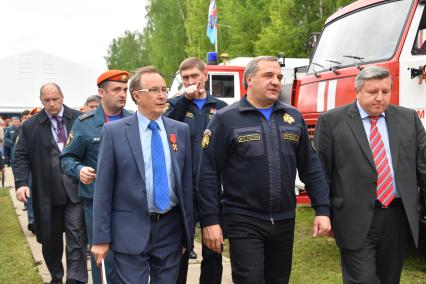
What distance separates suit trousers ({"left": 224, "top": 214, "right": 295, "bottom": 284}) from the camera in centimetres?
356

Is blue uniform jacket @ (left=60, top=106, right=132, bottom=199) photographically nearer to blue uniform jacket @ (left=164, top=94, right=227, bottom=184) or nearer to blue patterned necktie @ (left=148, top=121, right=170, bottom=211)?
blue uniform jacket @ (left=164, top=94, right=227, bottom=184)

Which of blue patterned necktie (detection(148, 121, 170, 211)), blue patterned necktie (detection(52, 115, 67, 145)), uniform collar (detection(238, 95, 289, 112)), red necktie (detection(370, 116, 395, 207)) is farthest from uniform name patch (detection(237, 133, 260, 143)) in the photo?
blue patterned necktie (detection(52, 115, 67, 145))

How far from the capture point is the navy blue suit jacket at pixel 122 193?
3.40 metres

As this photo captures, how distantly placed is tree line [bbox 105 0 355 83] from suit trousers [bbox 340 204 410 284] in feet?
16.1

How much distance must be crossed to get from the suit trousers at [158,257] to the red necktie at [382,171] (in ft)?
4.31

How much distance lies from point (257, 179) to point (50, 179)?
2789 millimetres

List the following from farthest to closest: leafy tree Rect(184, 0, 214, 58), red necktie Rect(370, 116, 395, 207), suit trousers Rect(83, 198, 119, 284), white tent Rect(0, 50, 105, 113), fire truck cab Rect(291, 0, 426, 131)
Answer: white tent Rect(0, 50, 105, 113) < leafy tree Rect(184, 0, 214, 58) < fire truck cab Rect(291, 0, 426, 131) < suit trousers Rect(83, 198, 119, 284) < red necktie Rect(370, 116, 395, 207)

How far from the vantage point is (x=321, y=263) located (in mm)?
6367


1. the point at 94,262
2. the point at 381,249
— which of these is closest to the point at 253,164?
the point at 381,249

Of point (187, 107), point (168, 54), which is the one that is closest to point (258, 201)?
point (187, 107)

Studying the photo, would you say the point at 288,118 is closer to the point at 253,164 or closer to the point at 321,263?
the point at 253,164

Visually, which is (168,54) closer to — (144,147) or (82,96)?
(82,96)

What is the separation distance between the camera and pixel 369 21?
6215 millimetres

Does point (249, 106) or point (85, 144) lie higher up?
point (249, 106)
